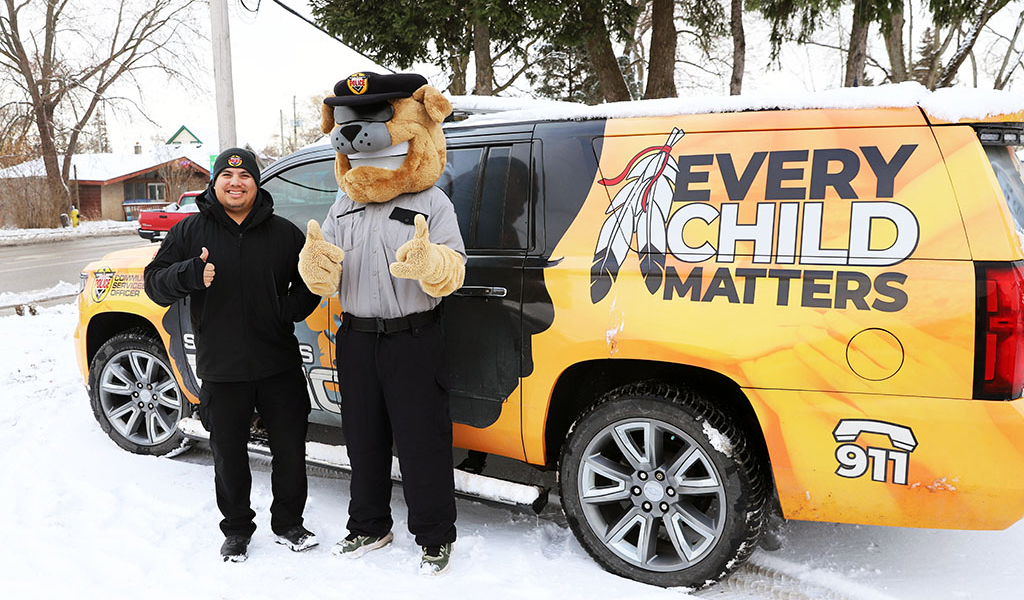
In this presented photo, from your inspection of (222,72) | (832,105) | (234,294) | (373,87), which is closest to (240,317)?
(234,294)

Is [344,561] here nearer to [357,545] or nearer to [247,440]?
[357,545]

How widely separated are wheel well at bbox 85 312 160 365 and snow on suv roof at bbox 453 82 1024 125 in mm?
2496

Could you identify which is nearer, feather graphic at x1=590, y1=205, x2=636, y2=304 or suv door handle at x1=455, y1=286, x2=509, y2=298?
feather graphic at x1=590, y1=205, x2=636, y2=304

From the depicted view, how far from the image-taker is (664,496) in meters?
2.84

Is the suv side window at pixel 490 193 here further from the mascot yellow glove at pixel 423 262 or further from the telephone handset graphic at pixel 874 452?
the telephone handset graphic at pixel 874 452

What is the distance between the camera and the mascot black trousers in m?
2.95

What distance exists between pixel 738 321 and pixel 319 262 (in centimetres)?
166

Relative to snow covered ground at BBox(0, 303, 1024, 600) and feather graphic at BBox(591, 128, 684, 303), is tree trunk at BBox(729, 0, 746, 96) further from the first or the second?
snow covered ground at BBox(0, 303, 1024, 600)

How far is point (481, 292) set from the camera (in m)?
3.08

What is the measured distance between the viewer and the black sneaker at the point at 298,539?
3.20 metres

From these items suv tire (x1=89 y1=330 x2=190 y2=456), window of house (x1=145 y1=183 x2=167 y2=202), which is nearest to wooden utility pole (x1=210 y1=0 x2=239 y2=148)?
suv tire (x1=89 y1=330 x2=190 y2=456)

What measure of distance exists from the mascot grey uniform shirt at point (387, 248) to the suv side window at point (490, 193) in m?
0.24

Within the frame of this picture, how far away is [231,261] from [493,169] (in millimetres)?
1222

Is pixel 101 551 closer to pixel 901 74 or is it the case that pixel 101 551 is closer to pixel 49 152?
pixel 901 74
